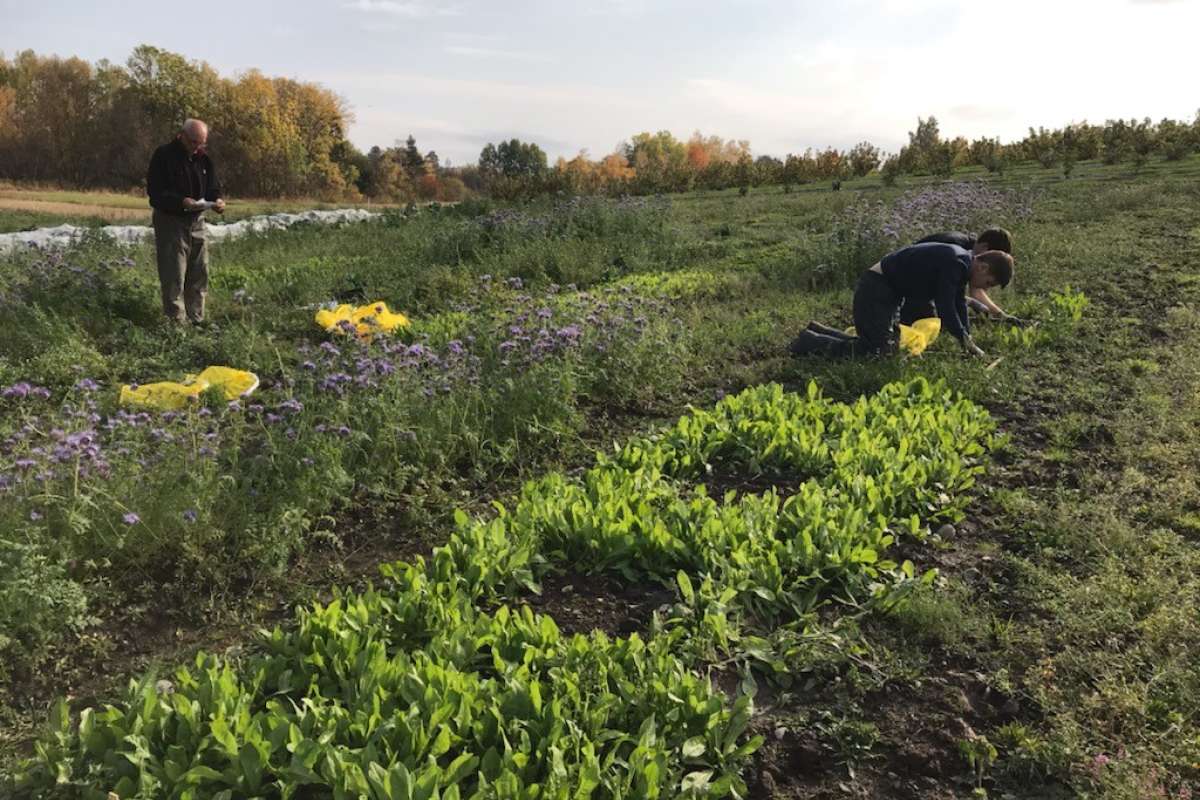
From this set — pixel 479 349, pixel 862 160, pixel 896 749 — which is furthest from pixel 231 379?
pixel 862 160

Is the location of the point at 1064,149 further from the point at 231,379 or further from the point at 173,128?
the point at 173,128

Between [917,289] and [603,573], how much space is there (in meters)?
3.97

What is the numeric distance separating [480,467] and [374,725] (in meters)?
2.21

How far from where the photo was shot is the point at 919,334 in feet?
20.0

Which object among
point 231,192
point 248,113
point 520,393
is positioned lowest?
point 520,393

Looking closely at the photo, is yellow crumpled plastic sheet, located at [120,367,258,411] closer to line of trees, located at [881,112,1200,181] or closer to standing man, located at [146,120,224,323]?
standing man, located at [146,120,224,323]

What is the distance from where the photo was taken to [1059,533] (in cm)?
369

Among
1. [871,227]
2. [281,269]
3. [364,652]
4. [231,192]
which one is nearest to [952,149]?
[871,227]

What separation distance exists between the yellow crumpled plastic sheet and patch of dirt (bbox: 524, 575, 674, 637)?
102 inches

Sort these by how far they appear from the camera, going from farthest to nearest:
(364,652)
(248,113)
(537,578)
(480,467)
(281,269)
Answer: (248,113)
(281,269)
(480,467)
(537,578)
(364,652)

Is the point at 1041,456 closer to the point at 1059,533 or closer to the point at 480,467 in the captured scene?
the point at 1059,533

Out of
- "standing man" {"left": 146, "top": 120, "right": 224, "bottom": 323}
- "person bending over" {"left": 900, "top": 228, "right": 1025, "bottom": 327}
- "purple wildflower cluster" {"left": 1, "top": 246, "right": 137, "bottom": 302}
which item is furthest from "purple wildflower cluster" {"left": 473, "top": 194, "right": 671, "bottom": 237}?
"person bending over" {"left": 900, "top": 228, "right": 1025, "bottom": 327}

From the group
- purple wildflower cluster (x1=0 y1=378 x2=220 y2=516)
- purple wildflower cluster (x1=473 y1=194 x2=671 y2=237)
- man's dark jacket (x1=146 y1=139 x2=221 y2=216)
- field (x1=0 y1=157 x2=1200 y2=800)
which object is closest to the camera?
field (x1=0 y1=157 x2=1200 y2=800)

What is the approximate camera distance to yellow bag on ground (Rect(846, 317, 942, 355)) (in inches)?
238
